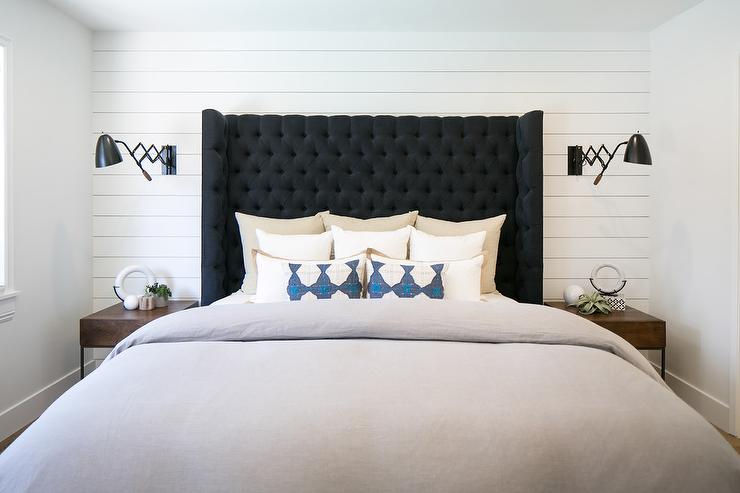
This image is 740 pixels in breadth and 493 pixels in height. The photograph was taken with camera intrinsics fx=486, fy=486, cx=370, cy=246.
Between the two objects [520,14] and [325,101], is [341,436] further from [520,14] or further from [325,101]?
[520,14]

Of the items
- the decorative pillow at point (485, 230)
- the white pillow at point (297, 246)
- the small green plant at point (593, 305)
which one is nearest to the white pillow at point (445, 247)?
the decorative pillow at point (485, 230)

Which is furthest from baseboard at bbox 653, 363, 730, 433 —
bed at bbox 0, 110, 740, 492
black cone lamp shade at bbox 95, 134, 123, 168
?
black cone lamp shade at bbox 95, 134, 123, 168

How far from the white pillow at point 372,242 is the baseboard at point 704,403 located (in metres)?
1.99

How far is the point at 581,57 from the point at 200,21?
2.57m

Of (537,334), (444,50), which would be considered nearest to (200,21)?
(444,50)

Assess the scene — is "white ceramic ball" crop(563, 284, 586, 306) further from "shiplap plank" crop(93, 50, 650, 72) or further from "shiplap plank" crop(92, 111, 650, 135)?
"shiplap plank" crop(93, 50, 650, 72)

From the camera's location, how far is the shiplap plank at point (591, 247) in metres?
3.38

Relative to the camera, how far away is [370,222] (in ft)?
10.1

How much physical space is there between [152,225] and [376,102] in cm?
178

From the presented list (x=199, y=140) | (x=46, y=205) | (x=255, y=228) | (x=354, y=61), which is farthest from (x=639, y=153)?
(x=46, y=205)

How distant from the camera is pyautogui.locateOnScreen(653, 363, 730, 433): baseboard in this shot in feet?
9.12

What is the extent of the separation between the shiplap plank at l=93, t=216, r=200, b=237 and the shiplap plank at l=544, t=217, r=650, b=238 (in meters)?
2.48

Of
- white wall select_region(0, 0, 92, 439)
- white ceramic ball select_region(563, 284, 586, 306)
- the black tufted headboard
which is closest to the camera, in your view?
white wall select_region(0, 0, 92, 439)

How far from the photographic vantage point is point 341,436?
121 centimetres
